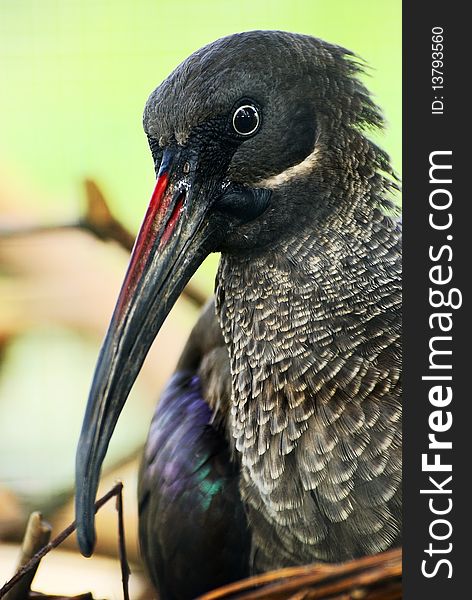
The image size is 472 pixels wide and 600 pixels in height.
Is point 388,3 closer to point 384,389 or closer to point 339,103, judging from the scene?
point 339,103

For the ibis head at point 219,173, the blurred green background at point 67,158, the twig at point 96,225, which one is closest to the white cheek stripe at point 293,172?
the ibis head at point 219,173

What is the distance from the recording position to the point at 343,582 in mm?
822

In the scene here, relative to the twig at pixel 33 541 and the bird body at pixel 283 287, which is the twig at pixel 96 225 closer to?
Result: the bird body at pixel 283 287

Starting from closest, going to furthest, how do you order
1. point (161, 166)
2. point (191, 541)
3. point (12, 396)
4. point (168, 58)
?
point (161, 166) → point (191, 541) → point (168, 58) → point (12, 396)

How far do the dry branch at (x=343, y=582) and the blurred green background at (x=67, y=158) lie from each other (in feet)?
1.88

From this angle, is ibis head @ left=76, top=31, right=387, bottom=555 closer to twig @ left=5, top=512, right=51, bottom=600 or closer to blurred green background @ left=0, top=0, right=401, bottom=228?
twig @ left=5, top=512, right=51, bottom=600

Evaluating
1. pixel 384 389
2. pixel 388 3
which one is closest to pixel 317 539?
pixel 384 389

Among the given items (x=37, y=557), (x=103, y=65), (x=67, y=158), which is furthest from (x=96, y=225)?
(x=37, y=557)

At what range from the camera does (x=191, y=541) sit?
114 centimetres

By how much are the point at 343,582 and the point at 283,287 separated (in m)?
0.35

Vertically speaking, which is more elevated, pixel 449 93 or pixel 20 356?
pixel 449 93

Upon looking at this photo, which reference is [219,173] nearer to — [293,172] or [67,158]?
[293,172]

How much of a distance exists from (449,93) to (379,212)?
0.52 ft

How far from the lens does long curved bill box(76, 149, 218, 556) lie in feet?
3.06
